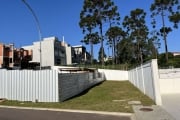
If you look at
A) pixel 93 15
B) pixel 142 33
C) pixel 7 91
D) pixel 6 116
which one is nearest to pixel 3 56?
pixel 93 15

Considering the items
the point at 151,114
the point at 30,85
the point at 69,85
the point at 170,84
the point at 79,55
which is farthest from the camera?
the point at 79,55

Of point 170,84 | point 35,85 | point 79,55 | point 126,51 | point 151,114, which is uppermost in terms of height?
point 79,55

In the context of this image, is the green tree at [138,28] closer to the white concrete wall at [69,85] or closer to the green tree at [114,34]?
the green tree at [114,34]

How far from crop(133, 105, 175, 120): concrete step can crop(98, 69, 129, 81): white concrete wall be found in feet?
102

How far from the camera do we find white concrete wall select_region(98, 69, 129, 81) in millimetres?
42000

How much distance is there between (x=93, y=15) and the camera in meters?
51.8

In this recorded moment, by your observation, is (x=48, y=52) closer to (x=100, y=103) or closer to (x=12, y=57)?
(x=12, y=57)

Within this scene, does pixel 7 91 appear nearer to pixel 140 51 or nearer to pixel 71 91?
pixel 71 91

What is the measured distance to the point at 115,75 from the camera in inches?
1681

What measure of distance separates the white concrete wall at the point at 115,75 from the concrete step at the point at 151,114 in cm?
3112

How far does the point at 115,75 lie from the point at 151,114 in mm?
33326

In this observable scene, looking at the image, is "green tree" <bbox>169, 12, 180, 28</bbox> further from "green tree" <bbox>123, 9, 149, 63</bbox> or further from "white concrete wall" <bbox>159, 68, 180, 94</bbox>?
"white concrete wall" <bbox>159, 68, 180, 94</bbox>

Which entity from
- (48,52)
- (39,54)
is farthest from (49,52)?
(39,54)

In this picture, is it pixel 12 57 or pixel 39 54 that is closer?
pixel 12 57
